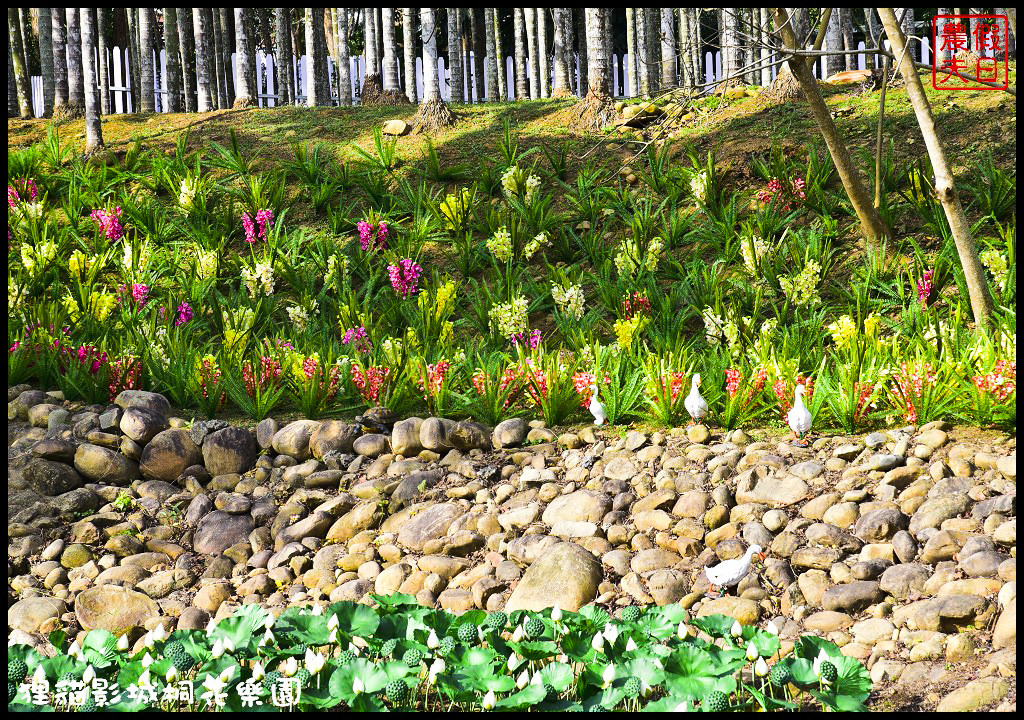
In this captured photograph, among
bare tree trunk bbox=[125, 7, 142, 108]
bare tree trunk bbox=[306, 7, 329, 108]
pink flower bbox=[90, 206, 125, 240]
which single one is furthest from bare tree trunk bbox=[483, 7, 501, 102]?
pink flower bbox=[90, 206, 125, 240]

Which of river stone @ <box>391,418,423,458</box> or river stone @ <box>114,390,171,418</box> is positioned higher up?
river stone @ <box>114,390,171,418</box>

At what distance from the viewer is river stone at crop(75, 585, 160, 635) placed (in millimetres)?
3258

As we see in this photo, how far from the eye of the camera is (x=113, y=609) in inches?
130

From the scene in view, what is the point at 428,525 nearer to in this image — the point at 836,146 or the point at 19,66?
the point at 836,146

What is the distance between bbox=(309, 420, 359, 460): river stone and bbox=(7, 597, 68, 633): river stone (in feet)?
4.46

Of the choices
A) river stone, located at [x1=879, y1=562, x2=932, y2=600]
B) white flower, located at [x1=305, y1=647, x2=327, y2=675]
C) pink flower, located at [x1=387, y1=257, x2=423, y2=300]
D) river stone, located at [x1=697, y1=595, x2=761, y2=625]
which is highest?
pink flower, located at [x1=387, y1=257, x2=423, y2=300]

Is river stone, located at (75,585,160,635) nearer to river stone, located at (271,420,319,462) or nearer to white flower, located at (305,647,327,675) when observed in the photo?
river stone, located at (271,420,319,462)

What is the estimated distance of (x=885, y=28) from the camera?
422cm

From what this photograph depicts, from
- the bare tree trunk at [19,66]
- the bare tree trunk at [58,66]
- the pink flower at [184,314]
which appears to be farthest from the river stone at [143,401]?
the bare tree trunk at [19,66]

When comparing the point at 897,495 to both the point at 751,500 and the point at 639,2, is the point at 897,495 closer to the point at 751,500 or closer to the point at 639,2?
the point at 751,500

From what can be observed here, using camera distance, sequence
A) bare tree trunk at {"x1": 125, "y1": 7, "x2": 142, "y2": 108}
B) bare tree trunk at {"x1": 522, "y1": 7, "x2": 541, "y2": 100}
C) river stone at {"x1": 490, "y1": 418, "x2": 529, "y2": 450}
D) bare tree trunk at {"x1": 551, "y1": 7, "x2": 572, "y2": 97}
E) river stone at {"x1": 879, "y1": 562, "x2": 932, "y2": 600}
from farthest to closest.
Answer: bare tree trunk at {"x1": 125, "y1": 7, "x2": 142, "y2": 108} → bare tree trunk at {"x1": 522, "y1": 7, "x2": 541, "y2": 100} → bare tree trunk at {"x1": 551, "y1": 7, "x2": 572, "y2": 97} → river stone at {"x1": 490, "y1": 418, "x2": 529, "y2": 450} → river stone at {"x1": 879, "y1": 562, "x2": 932, "y2": 600}

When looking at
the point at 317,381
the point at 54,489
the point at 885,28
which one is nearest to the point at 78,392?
the point at 54,489

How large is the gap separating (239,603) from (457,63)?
1374 centimetres

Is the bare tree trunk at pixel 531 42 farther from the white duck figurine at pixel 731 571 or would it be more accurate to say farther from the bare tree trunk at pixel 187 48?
the white duck figurine at pixel 731 571
